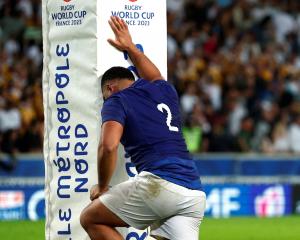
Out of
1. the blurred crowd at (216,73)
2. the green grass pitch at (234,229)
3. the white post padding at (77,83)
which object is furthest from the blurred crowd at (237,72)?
the white post padding at (77,83)

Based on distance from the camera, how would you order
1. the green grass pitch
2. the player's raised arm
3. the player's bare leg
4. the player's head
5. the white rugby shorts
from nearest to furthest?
the white rugby shorts, the player's bare leg, the player's head, the player's raised arm, the green grass pitch

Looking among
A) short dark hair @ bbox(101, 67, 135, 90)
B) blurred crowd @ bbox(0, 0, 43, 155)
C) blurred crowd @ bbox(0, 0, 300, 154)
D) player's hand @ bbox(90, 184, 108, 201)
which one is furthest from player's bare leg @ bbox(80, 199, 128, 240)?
blurred crowd @ bbox(0, 0, 300, 154)

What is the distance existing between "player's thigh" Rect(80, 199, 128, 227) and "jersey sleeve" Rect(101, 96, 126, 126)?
699mm

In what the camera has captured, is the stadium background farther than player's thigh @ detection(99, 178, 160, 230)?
Yes

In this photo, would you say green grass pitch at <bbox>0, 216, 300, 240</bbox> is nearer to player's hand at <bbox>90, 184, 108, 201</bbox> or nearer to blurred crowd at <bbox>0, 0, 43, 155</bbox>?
blurred crowd at <bbox>0, 0, 43, 155</bbox>

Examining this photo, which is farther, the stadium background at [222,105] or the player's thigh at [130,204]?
the stadium background at [222,105]

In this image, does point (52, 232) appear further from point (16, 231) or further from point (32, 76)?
point (32, 76)

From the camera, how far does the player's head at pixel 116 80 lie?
27.8 feet

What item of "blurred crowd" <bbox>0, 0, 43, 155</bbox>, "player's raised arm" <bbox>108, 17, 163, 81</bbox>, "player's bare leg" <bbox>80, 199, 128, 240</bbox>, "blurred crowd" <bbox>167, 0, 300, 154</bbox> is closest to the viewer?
"player's bare leg" <bbox>80, 199, 128, 240</bbox>

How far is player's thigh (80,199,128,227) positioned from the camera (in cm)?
816

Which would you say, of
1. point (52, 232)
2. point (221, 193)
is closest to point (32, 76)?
point (221, 193)

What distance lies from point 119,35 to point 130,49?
6.4 inches

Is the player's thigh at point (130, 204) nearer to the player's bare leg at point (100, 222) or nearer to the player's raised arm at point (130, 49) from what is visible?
the player's bare leg at point (100, 222)

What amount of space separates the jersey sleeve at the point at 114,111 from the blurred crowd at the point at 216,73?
11774 millimetres
